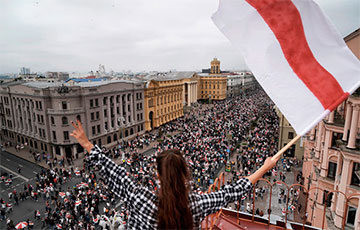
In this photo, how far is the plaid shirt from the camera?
2246 millimetres

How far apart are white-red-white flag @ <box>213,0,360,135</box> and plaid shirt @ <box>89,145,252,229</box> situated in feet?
6.87

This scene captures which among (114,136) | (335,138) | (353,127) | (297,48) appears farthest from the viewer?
(114,136)

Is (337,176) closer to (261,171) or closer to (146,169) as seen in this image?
(261,171)

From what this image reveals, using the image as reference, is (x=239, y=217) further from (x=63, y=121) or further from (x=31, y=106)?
Answer: (x=31, y=106)

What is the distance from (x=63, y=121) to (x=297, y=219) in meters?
30.5

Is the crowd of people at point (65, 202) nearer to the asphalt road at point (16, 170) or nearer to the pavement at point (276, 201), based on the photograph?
the asphalt road at point (16, 170)

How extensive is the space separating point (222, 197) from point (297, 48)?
3557mm

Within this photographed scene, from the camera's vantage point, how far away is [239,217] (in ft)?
19.3

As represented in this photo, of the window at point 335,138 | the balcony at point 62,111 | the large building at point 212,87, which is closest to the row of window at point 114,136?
the balcony at point 62,111

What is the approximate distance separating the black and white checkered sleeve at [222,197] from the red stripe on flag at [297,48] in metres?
2.53

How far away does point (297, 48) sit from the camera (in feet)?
15.1

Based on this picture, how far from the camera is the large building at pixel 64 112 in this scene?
107 ft

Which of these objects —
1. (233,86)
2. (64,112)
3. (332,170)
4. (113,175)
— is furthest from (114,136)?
(233,86)

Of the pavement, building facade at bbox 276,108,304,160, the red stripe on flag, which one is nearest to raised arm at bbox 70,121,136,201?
the red stripe on flag
